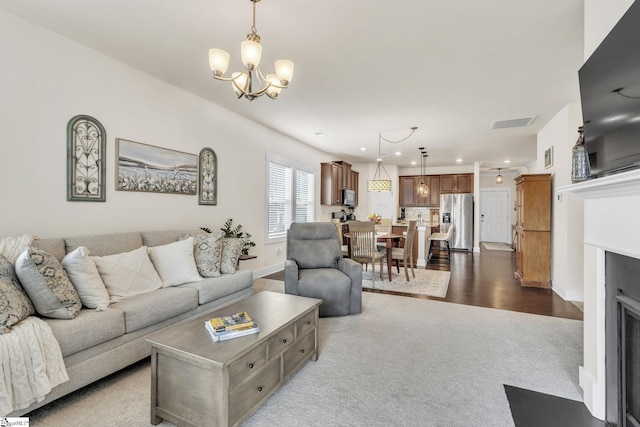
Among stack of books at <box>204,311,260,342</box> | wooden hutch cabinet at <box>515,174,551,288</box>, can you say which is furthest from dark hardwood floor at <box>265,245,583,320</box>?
stack of books at <box>204,311,260,342</box>

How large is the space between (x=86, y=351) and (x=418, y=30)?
328cm

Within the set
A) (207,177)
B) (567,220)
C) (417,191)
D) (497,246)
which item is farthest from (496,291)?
(497,246)

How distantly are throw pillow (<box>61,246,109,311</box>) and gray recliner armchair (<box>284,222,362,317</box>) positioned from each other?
163cm

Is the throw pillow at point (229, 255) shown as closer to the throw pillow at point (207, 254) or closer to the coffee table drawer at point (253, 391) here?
the throw pillow at point (207, 254)

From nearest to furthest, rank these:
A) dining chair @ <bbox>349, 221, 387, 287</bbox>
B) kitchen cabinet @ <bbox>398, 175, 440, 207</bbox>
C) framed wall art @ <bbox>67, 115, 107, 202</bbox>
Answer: framed wall art @ <bbox>67, 115, 107, 202</bbox> → dining chair @ <bbox>349, 221, 387, 287</bbox> → kitchen cabinet @ <bbox>398, 175, 440, 207</bbox>

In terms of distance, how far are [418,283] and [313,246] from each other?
2.02 metres

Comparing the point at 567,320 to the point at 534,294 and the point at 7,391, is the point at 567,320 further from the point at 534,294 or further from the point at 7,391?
the point at 7,391

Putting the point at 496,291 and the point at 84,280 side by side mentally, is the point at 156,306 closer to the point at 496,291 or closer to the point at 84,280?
the point at 84,280

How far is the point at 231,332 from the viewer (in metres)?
1.73

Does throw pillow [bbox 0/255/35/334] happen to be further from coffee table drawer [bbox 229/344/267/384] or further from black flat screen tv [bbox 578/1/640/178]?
black flat screen tv [bbox 578/1/640/178]

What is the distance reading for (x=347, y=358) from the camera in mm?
2418

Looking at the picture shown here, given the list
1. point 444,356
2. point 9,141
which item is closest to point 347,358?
point 444,356

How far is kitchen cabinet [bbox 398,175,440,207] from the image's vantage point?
933cm

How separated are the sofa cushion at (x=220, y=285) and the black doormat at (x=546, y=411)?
2470 mm
